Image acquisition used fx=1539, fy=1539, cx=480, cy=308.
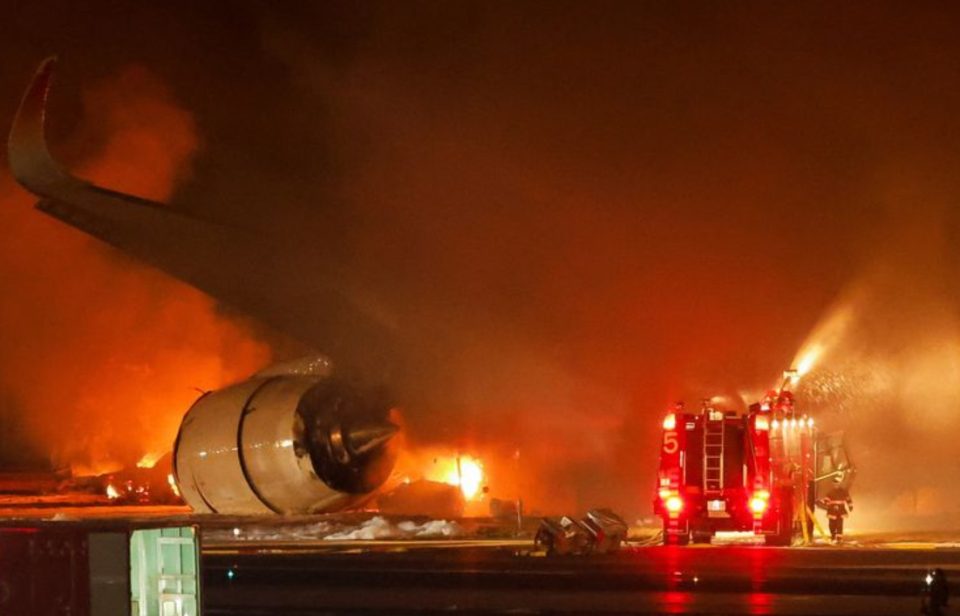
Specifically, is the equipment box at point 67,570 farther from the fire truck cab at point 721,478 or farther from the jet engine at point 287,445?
the fire truck cab at point 721,478

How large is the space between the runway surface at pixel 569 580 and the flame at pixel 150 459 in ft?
25.0

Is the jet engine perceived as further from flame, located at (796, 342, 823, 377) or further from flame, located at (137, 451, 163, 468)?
flame, located at (796, 342, 823, 377)

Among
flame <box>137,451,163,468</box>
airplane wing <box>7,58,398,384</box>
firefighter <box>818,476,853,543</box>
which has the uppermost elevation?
airplane wing <box>7,58,398,384</box>

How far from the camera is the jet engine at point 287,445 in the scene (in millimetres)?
22469

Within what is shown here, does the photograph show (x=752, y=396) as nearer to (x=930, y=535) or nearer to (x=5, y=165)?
(x=930, y=535)

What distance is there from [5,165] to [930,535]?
75.9 feet

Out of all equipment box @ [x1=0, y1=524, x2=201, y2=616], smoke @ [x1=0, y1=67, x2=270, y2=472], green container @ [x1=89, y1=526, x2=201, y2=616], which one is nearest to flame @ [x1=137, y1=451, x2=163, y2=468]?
smoke @ [x1=0, y1=67, x2=270, y2=472]

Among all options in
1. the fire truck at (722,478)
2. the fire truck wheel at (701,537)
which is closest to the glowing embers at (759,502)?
the fire truck at (722,478)

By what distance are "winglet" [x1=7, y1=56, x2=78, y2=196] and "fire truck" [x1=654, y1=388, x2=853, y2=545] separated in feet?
35.0

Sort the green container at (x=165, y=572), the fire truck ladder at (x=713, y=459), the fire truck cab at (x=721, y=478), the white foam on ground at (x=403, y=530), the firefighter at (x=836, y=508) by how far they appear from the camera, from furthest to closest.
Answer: the white foam on ground at (x=403, y=530) → the firefighter at (x=836, y=508) → the fire truck ladder at (x=713, y=459) → the fire truck cab at (x=721, y=478) → the green container at (x=165, y=572)

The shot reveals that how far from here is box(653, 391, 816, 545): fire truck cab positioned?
24281 mm

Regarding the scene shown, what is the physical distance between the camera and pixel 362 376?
23.4 metres

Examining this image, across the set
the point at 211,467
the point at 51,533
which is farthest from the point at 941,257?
the point at 51,533

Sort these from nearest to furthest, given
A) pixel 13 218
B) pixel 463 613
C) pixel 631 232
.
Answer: pixel 463 613, pixel 631 232, pixel 13 218
